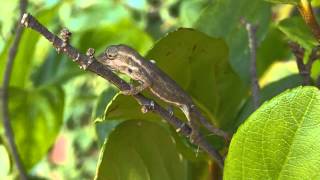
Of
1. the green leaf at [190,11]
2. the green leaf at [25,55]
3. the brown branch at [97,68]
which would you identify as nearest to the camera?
the brown branch at [97,68]

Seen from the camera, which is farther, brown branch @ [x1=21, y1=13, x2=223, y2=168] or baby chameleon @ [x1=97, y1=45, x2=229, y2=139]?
baby chameleon @ [x1=97, y1=45, x2=229, y2=139]

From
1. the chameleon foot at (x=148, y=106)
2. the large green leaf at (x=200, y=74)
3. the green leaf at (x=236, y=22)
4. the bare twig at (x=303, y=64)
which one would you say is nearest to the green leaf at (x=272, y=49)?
the green leaf at (x=236, y=22)

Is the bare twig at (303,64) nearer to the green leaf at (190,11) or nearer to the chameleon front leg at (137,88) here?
the chameleon front leg at (137,88)

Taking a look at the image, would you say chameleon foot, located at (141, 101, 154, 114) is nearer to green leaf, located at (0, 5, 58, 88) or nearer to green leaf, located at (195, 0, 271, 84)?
green leaf, located at (195, 0, 271, 84)

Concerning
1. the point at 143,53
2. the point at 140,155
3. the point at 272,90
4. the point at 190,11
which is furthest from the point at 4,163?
the point at 190,11

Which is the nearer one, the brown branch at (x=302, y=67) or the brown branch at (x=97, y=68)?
the brown branch at (x=97, y=68)

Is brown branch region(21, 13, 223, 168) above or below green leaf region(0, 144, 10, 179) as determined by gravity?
above

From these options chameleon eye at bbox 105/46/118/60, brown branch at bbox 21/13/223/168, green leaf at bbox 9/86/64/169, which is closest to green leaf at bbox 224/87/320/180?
brown branch at bbox 21/13/223/168
